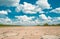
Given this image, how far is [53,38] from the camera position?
659cm

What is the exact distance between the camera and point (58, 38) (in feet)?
21.4

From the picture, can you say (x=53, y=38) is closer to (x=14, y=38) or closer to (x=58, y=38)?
(x=58, y=38)

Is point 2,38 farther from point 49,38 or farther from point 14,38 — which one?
point 49,38

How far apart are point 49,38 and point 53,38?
0.17m

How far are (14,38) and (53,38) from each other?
1.60 metres

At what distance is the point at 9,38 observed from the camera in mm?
6809

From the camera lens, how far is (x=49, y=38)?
657 centimetres

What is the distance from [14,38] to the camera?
6.81 m

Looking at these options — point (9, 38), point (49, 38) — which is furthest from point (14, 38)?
point (49, 38)

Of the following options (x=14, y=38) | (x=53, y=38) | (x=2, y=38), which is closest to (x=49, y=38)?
(x=53, y=38)

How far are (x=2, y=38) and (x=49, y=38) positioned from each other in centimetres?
192

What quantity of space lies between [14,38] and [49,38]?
4.73 feet

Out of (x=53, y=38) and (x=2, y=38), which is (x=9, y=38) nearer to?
(x=2, y=38)

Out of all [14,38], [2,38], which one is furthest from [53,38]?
[2,38]
